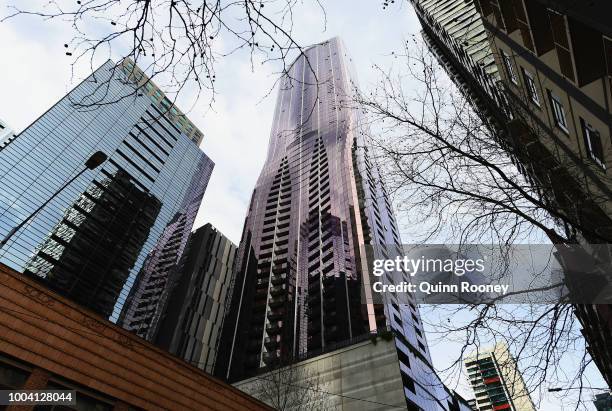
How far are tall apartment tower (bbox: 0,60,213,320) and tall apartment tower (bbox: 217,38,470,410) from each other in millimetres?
25905

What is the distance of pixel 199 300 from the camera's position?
87625mm

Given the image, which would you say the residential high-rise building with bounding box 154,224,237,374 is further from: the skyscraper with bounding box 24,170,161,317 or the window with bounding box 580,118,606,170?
the window with bounding box 580,118,606,170

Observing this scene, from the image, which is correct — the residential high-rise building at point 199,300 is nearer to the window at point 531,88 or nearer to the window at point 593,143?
the window at point 531,88

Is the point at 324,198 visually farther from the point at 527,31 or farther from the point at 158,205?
the point at 527,31

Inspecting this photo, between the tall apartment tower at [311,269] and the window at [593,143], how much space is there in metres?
36.3

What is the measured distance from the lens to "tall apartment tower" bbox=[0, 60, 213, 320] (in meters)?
59.8

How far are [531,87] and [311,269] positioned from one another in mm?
73189

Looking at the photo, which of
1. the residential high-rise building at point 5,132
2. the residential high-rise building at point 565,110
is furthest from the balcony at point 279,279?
the residential high-rise building at point 5,132

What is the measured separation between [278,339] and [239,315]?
1401cm

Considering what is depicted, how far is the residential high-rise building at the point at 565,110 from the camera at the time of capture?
18.2ft

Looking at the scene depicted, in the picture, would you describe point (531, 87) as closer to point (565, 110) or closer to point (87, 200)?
point (565, 110)

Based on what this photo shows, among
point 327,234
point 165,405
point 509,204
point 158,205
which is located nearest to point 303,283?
point 327,234

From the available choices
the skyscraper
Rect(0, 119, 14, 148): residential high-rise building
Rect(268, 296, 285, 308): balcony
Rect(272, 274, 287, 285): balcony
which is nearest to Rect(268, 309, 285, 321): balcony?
Rect(268, 296, 285, 308): balcony

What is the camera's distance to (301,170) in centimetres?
10981
